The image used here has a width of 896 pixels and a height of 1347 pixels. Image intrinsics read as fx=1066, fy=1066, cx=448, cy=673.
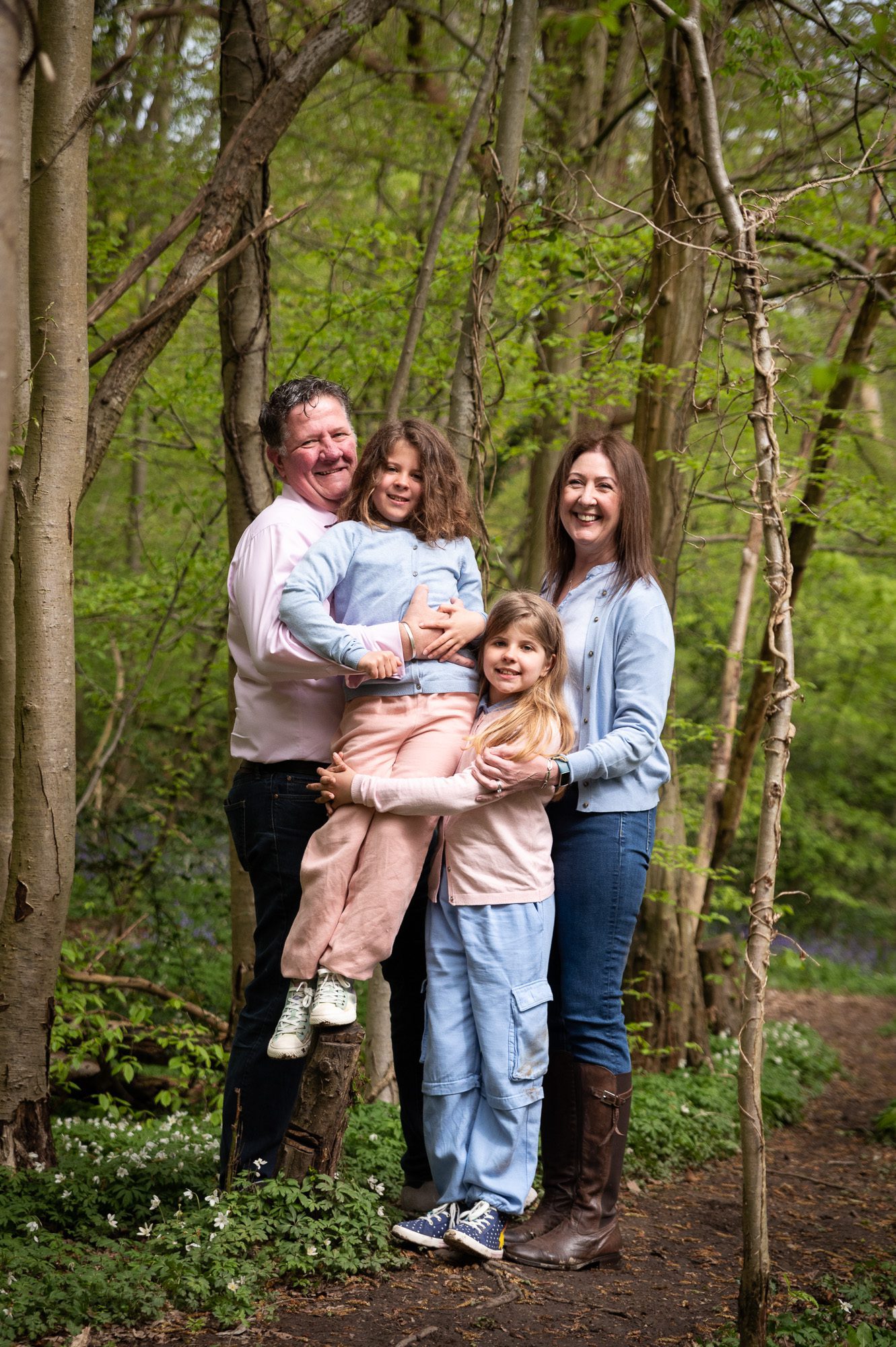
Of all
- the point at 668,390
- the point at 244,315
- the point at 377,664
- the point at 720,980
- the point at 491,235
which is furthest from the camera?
the point at 720,980

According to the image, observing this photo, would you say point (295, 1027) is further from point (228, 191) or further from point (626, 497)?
point (228, 191)

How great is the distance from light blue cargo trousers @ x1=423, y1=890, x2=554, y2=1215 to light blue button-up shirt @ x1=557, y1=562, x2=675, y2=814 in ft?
1.33

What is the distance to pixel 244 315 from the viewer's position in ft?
14.1

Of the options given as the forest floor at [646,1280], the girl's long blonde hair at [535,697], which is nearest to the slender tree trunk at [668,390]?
the forest floor at [646,1280]

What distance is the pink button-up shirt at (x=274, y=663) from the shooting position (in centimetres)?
286

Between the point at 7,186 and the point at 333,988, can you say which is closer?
the point at 7,186

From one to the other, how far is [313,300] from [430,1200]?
16.5 ft

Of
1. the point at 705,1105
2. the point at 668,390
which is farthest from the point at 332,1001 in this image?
the point at 668,390

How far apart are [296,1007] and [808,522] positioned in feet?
12.5

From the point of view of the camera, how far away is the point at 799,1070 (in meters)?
7.09

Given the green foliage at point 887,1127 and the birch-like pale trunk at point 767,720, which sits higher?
the birch-like pale trunk at point 767,720

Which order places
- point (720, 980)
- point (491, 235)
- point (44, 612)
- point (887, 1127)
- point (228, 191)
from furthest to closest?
point (720, 980) < point (887, 1127) < point (491, 235) < point (228, 191) < point (44, 612)

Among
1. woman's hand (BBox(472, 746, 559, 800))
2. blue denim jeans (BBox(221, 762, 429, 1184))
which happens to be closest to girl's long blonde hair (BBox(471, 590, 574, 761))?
woman's hand (BBox(472, 746, 559, 800))

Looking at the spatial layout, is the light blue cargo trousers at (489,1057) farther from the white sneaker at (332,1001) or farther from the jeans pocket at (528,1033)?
the white sneaker at (332,1001)
